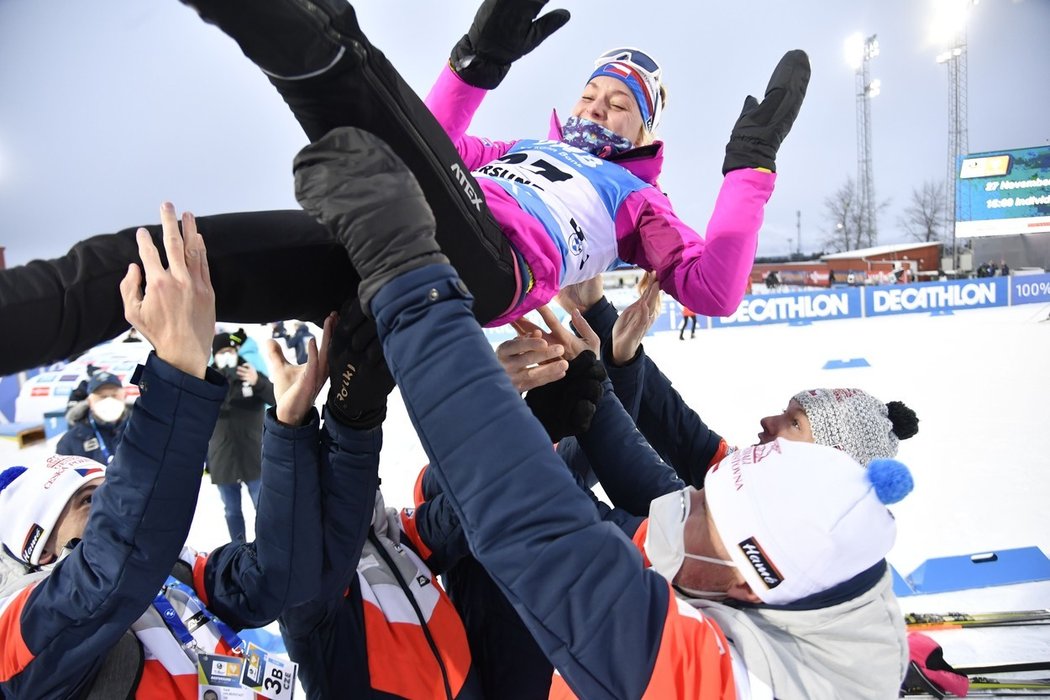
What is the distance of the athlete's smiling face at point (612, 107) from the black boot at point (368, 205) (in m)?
1.20

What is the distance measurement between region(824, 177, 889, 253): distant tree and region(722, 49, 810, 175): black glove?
36.0 m

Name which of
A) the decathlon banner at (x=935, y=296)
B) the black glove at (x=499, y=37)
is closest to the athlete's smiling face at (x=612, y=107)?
the black glove at (x=499, y=37)

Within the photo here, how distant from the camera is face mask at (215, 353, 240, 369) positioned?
4057 mm

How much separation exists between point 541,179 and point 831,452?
2.88 feet

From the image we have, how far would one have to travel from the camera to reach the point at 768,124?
5.00ft

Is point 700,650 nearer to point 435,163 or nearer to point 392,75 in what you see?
point 435,163

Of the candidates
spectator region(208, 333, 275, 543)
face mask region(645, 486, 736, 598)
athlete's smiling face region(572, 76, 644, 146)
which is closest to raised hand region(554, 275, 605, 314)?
athlete's smiling face region(572, 76, 644, 146)

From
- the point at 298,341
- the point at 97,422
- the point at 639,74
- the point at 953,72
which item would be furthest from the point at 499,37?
the point at 953,72

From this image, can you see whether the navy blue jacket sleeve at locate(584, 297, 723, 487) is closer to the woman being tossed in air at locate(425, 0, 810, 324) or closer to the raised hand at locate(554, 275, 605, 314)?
the raised hand at locate(554, 275, 605, 314)

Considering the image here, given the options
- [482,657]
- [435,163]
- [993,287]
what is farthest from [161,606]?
[993,287]

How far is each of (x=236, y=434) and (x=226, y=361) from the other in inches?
18.5

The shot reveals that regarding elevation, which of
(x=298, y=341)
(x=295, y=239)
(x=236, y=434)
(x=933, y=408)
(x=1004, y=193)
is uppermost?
(x=295, y=239)

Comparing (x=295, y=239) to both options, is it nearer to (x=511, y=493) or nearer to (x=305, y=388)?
(x=305, y=388)

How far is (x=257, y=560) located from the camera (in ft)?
4.53
